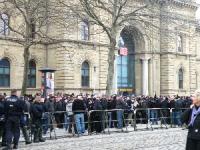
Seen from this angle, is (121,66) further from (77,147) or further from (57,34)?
(77,147)

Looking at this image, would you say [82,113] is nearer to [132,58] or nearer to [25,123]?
[25,123]

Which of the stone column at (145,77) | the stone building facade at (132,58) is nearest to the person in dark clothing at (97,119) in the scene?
the stone building facade at (132,58)

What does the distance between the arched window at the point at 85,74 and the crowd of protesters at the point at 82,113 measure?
19761mm

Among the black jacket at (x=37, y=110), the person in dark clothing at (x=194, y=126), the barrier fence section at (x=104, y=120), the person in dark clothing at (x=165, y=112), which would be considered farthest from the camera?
the person in dark clothing at (x=165, y=112)

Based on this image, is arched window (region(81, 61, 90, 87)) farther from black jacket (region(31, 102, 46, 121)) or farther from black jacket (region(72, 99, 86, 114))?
black jacket (region(31, 102, 46, 121))

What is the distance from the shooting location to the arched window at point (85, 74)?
52156 mm

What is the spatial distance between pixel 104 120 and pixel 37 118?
184 inches

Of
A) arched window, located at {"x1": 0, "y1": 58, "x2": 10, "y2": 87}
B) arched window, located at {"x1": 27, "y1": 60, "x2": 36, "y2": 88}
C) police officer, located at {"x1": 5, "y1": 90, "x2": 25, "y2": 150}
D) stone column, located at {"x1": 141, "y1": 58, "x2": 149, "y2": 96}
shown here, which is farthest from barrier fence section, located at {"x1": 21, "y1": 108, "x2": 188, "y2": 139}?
stone column, located at {"x1": 141, "y1": 58, "x2": 149, "y2": 96}

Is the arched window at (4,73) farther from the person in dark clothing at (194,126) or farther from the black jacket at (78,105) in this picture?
the person in dark clothing at (194,126)

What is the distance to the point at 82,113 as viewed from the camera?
78.4 feet

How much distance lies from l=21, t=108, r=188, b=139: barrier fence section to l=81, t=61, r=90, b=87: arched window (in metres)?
22.0

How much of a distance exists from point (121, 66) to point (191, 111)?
161 ft

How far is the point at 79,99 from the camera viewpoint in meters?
24.0

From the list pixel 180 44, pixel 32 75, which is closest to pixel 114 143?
pixel 32 75
